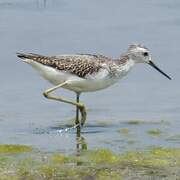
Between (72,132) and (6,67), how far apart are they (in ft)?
8.30

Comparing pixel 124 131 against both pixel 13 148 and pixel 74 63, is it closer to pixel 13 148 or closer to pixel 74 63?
pixel 74 63

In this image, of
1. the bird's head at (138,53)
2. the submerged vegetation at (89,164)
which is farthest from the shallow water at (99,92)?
the bird's head at (138,53)

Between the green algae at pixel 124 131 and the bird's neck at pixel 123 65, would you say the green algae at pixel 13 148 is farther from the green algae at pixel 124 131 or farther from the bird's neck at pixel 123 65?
the bird's neck at pixel 123 65

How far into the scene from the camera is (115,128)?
11711 mm

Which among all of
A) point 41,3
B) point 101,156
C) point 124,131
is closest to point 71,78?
point 124,131

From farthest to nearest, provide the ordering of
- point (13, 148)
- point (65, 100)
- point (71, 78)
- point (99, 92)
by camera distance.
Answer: point (99, 92) → point (65, 100) → point (71, 78) → point (13, 148)

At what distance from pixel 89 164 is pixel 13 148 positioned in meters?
1.02

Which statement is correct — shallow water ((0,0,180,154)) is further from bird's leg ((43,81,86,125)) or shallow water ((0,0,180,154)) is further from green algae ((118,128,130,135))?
bird's leg ((43,81,86,125))

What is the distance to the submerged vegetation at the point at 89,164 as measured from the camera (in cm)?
931

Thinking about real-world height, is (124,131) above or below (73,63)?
below

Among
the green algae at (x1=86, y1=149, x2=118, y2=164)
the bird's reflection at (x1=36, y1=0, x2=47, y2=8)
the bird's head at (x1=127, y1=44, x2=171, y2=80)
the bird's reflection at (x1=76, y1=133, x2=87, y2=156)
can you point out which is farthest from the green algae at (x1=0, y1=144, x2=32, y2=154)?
the bird's reflection at (x1=36, y1=0, x2=47, y2=8)

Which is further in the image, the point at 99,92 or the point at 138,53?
the point at 99,92

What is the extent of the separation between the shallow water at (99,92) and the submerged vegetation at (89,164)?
0.34 meters

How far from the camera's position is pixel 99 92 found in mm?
13320
